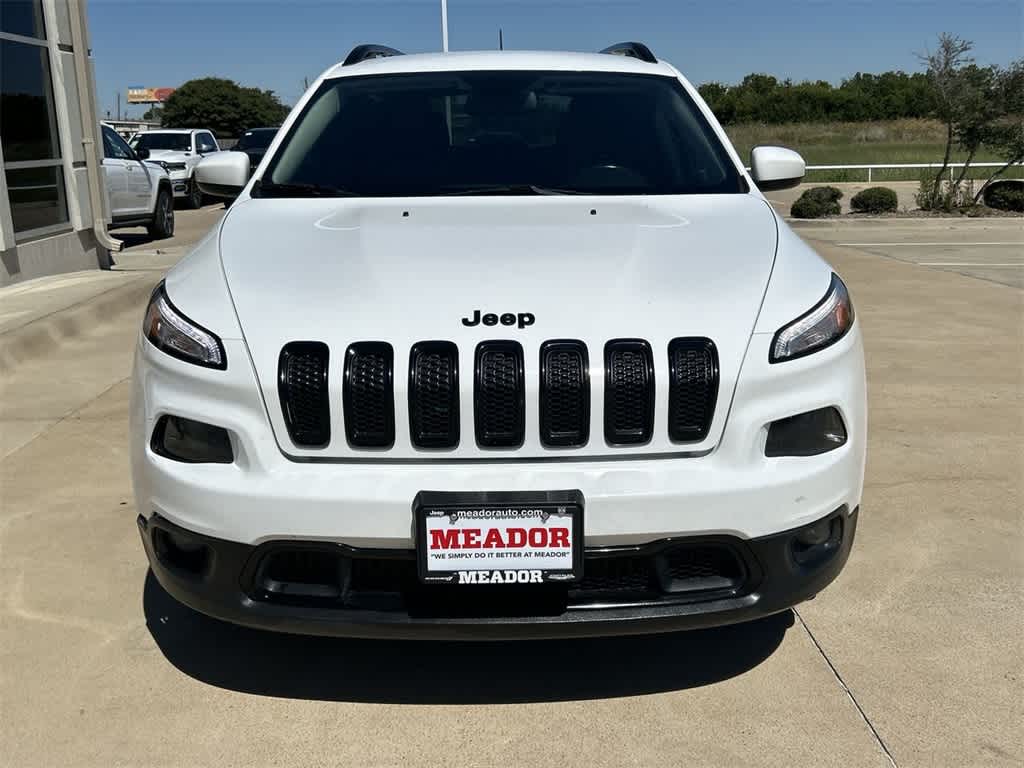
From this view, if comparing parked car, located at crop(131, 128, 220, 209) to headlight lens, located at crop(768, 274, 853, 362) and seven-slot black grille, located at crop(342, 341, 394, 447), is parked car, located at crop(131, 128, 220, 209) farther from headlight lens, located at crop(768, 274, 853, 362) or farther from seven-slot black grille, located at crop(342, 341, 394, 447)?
headlight lens, located at crop(768, 274, 853, 362)

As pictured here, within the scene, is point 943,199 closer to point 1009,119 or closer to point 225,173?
point 1009,119

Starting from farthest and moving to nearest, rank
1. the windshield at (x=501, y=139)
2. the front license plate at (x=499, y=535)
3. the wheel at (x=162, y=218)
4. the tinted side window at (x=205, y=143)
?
1. the tinted side window at (x=205, y=143)
2. the wheel at (x=162, y=218)
3. the windshield at (x=501, y=139)
4. the front license plate at (x=499, y=535)

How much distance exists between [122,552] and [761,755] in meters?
2.34

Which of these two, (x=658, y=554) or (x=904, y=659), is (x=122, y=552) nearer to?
(x=658, y=554)

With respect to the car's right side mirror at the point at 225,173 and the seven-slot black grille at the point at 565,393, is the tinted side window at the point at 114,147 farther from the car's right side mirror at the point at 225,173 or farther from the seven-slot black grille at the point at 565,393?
the seven-slot black grille at the point at 565,393

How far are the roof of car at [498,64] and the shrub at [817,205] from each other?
13.9 meters

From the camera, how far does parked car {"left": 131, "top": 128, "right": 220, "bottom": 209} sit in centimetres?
1991

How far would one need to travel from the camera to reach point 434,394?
7.48 ft

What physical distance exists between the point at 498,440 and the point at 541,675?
0.83 m

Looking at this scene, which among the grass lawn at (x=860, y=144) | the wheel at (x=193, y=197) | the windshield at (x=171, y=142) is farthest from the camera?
the grass lawn at (x=860, y=144)

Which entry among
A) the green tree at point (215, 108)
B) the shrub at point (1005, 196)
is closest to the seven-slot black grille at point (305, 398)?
the shrub at point (1005, 196)

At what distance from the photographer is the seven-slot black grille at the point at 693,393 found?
7.56ft

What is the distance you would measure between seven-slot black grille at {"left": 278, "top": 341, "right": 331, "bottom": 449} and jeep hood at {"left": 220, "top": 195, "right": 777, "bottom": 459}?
0.9 inches

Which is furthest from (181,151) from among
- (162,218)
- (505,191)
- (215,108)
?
(215,108)
